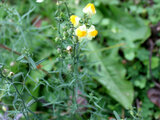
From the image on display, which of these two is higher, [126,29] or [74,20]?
[74,20]

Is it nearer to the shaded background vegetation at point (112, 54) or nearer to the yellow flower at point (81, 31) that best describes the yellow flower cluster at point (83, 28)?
the yellow flower at point (81, 31)

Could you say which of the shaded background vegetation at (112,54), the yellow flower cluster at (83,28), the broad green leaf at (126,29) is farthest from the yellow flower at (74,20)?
the broad green leaf at (126,29)

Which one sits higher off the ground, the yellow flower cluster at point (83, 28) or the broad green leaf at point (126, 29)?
the yellow flower cluster at point (83, 28)

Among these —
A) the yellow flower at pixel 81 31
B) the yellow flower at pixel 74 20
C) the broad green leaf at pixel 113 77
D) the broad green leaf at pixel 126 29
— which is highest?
the yellow flower at pixel 74 20

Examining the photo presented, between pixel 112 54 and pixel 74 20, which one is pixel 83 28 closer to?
pixel 74 20

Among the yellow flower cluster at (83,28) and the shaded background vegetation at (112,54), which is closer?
the yellow flower cluster at (83,28)

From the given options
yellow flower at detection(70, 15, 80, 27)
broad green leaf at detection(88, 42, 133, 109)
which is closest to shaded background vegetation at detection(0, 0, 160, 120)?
broad green leaf at detection(88, 42, 133, 109)

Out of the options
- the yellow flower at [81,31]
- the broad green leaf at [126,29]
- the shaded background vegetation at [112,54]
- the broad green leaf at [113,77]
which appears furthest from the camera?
the broad green leaf at [126,29]

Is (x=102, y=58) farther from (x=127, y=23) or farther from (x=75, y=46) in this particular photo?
(x=75, y=46)

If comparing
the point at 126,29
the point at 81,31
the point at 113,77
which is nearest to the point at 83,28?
the point at 81,31
